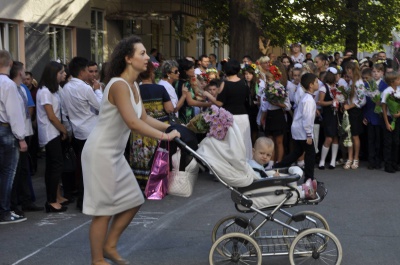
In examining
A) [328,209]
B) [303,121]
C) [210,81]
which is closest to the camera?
[328,209]

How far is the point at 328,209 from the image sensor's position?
9.92 meters

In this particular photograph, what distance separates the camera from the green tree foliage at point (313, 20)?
76.0ft

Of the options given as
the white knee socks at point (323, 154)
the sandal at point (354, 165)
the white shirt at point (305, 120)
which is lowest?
the sandal at point (354, 165)

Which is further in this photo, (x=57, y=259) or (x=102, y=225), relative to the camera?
(x=57, y=259)

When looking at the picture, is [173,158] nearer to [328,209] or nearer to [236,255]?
[236,255]

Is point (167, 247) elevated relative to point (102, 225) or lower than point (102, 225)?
lower

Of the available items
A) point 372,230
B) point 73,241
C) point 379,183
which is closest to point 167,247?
point 73,241

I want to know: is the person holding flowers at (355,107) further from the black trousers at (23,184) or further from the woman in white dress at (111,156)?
the woman in white dress at (111,156)

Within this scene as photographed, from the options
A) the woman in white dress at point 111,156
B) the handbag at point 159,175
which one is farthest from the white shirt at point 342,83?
the woman in white dress at point 111,156

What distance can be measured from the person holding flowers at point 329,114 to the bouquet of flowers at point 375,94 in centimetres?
59

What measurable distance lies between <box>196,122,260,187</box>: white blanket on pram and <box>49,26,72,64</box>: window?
43.8 ft

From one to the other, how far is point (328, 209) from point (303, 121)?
1898 millimetres

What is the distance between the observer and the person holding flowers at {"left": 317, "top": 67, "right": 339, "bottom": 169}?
13.5m

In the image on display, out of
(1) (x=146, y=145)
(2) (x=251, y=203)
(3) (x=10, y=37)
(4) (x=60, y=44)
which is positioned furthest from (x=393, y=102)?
(4) (x=60, y=44)
